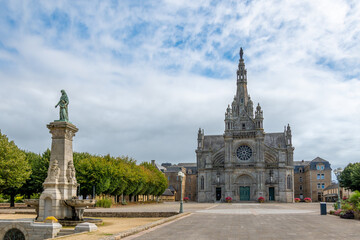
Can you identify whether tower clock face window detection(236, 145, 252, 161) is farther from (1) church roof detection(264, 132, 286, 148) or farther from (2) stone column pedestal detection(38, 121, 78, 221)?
(2) stone column pedestal detection(38, 121, 78, 221)

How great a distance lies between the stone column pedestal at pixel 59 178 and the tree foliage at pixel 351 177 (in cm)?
5665

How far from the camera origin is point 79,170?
2000 inches

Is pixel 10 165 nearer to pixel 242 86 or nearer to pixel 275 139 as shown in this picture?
pixel 242 86

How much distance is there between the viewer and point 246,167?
8075 cm

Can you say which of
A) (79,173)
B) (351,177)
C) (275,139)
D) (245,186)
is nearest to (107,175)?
(79,173)

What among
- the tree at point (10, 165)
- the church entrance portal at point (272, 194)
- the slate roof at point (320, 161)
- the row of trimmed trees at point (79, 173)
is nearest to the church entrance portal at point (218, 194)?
the church entrance portal at point (272, 194)

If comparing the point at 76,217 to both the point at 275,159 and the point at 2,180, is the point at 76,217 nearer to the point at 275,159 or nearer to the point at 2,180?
the point at 2,180

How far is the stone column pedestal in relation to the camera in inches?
923

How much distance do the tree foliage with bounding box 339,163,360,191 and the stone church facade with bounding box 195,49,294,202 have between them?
1199cm

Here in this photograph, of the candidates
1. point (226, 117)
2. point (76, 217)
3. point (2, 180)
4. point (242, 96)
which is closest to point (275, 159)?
point (226, 117)

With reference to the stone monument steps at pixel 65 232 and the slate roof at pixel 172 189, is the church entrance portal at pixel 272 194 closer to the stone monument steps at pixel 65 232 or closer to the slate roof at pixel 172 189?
the slate roof at pixel 172 189

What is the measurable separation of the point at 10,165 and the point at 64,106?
62.3ft

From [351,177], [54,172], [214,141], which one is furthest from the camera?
[214,141]

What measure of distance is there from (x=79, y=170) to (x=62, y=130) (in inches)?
1099
